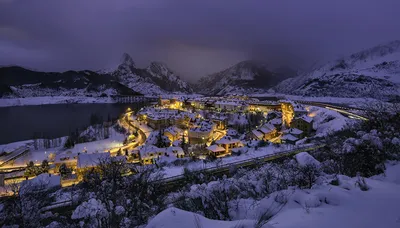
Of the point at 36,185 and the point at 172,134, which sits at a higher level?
the point at 36,185

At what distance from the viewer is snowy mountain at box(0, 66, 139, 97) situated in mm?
143000

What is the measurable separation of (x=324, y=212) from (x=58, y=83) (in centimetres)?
19818

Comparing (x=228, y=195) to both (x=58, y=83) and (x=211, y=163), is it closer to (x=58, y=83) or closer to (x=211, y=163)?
(x=211, y=163)

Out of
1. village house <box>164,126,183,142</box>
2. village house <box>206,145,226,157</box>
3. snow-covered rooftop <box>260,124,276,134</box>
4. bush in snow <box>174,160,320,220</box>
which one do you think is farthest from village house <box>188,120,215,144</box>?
bush in snow <box>174,160,320,220</box>

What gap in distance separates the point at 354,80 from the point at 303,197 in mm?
112187

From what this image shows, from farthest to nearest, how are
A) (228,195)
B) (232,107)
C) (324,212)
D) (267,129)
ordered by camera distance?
(232,107) → (267,129) → (228,195) → (324,212)

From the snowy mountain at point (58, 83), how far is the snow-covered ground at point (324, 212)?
14779 cm

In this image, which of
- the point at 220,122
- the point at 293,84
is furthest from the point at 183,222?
the point at 293,84

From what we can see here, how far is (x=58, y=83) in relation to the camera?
16425 centimetres

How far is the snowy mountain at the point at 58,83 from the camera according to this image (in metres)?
143

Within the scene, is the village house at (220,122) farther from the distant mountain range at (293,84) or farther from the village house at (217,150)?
the distant mountain range at (293,84)

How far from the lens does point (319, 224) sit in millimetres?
1899

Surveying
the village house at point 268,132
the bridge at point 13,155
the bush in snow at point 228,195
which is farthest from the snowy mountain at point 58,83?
the bush in snow at point 228,195

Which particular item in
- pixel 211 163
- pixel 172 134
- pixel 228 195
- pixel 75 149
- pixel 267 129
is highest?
pixel 228 195
